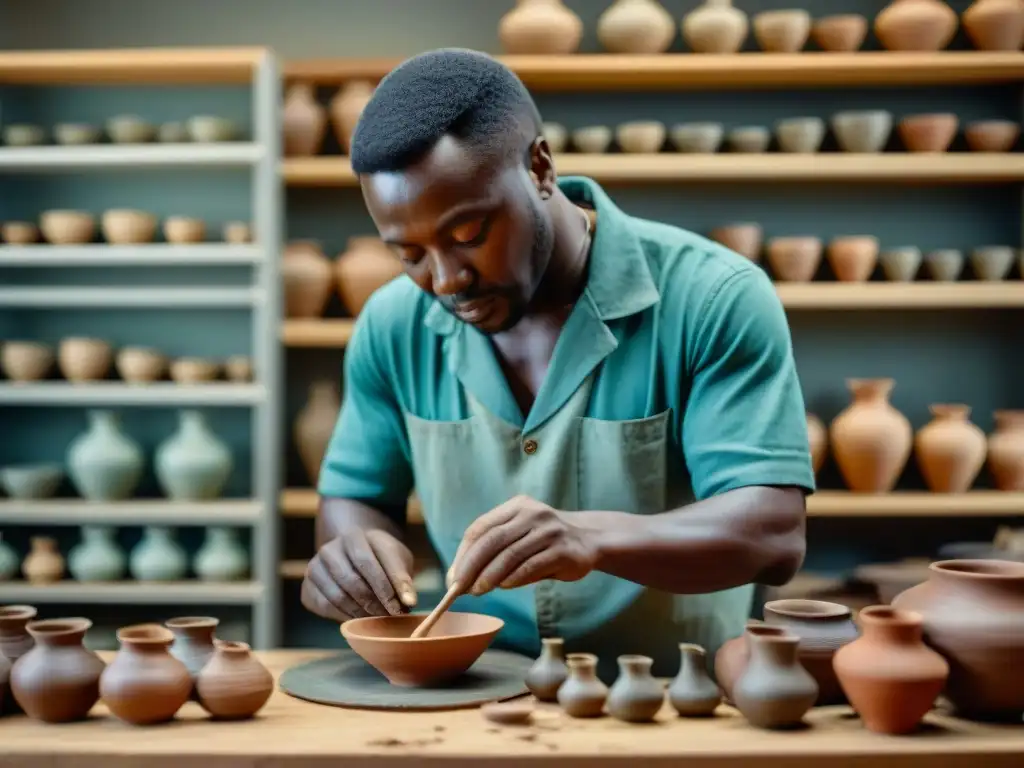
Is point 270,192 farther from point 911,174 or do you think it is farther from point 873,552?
point 873,552

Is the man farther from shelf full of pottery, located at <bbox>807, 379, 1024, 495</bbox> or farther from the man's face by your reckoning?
shelf full of pottery, located at <bbox>807, 379, 1024, 495</bbox>

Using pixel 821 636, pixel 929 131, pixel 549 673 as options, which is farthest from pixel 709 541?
pixel 929 131

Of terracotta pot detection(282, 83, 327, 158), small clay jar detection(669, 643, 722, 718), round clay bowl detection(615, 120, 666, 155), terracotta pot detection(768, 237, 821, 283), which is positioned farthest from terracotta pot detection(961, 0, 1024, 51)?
A: small clay jar detection(669, 643, 722, 718)

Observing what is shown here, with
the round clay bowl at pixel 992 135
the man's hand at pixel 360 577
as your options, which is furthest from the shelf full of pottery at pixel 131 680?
the round clay bowl at pixel 992 135

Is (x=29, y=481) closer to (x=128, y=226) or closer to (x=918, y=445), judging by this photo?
(x=128, y=226)

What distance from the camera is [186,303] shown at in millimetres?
4273

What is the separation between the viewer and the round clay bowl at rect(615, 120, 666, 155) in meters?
4.39

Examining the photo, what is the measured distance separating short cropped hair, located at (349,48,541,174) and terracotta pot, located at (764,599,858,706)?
0.83m

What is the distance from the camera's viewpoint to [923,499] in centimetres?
434

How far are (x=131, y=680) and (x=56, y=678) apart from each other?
116 millimetres

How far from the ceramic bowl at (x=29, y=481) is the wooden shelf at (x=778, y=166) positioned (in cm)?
155

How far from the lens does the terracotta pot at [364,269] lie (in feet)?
14.6

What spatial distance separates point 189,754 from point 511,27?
11.7 ft

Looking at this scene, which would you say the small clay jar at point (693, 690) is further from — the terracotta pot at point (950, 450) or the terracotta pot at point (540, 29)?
the terracotta pot at point (540, 29)
